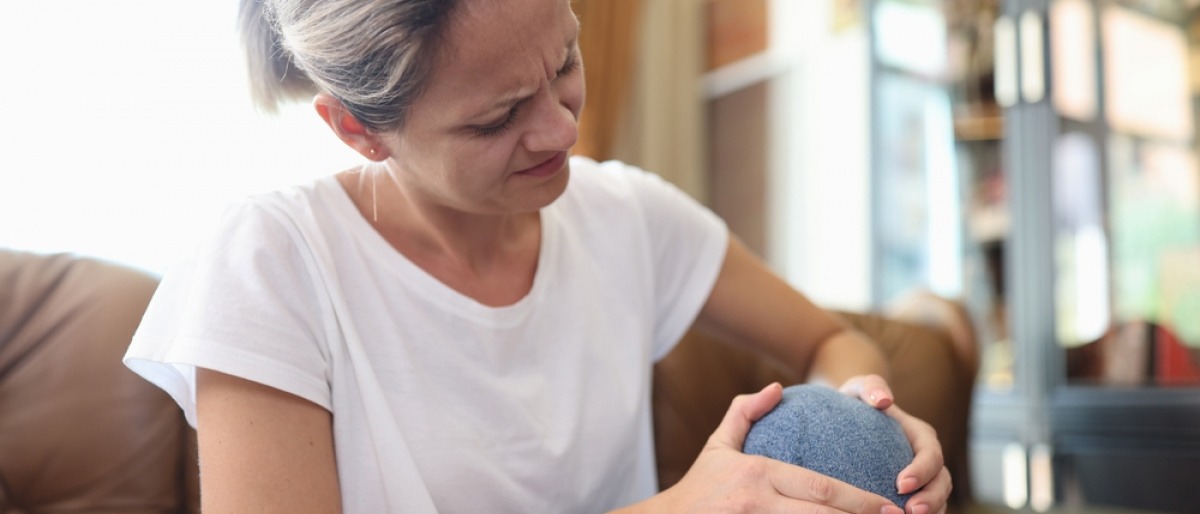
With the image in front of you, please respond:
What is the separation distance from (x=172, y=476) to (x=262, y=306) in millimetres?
478

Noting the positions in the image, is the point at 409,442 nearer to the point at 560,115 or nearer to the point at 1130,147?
the point at 560,115

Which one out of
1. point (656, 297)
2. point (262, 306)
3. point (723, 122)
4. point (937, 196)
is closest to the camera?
point (262, 306)

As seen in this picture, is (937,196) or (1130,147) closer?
(1130,147)

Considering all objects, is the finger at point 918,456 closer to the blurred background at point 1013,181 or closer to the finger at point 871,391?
the finger at point 871,391

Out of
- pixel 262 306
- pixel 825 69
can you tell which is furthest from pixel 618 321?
pixel 825 69

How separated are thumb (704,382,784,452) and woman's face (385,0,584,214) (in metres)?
0.31

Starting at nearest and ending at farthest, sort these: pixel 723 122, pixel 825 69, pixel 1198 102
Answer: pixel 1198 102
pixel 825 69
pixel 723 122

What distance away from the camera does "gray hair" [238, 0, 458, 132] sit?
0.94 m

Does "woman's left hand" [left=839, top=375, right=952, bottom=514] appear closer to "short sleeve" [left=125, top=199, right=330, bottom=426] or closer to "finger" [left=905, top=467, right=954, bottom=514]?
"finger" [left=905, top=467, right=954, bottom=514]

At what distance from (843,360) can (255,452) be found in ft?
2.64

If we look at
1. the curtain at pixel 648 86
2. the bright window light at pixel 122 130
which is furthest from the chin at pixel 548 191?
the curtain at pixel 648 86

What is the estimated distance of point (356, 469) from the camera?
106 cm

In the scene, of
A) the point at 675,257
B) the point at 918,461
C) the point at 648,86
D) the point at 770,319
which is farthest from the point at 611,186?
the point at 648,86

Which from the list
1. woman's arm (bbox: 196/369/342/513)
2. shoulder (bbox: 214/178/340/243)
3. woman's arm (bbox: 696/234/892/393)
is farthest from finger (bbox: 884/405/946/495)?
shoulder (bbox: 214/178/340/243)
